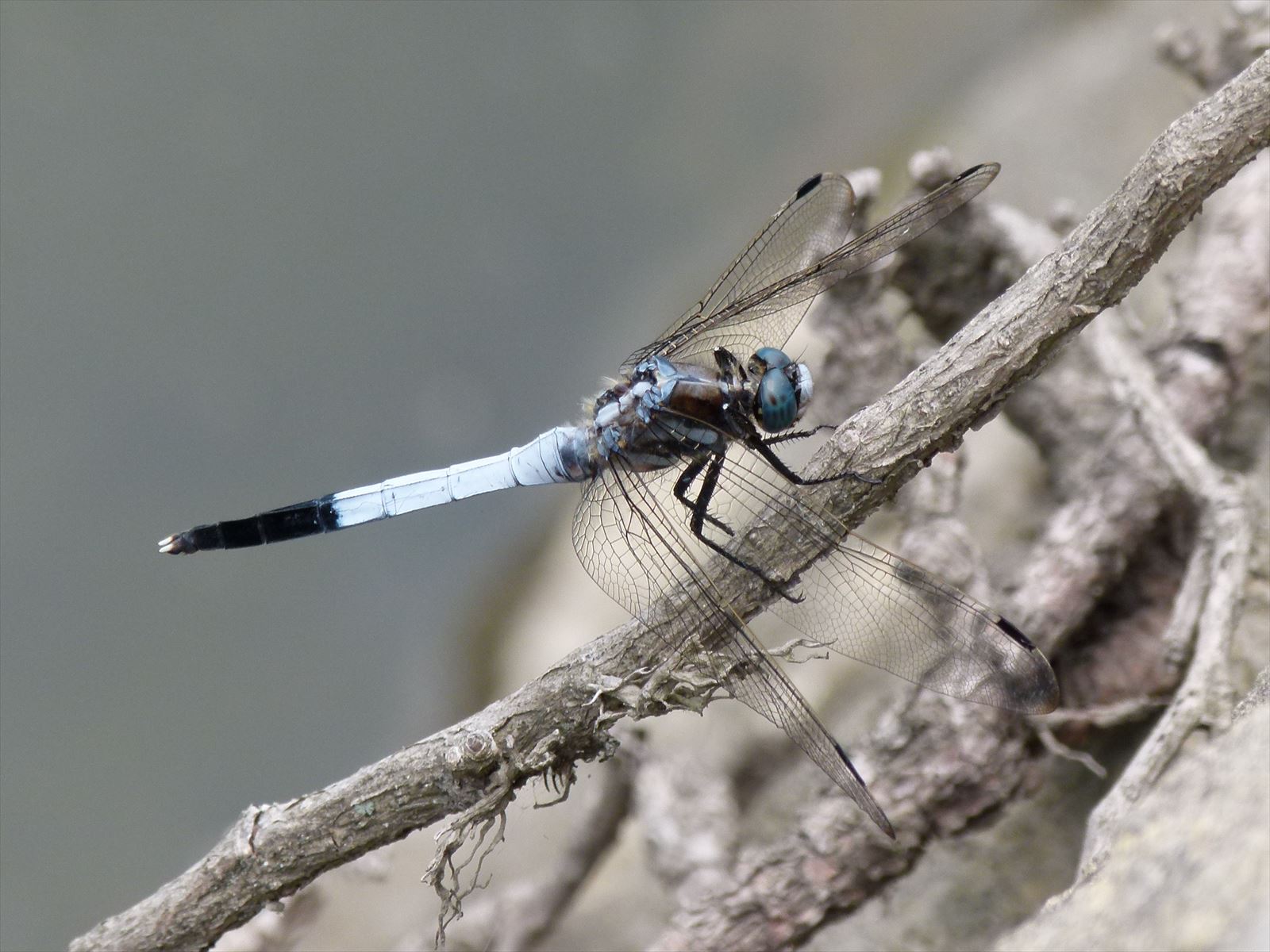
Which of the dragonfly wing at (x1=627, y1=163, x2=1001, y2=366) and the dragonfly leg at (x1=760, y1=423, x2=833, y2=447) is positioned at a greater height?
the dragonfly wing at (x1=627, y1=163, x2=1001, y2=366)

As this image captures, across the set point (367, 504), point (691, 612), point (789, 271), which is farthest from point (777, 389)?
point (367, 504)

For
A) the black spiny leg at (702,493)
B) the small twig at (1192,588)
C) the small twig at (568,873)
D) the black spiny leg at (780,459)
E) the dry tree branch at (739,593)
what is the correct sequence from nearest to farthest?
the dry tree branch at (739,593) < the black spiny leg at (780,459) < the small twig at (1192,588) < the black spiny leg at (702,493) < the small twig at (568,873)

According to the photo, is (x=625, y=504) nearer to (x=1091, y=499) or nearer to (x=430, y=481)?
(x=430, y=481)

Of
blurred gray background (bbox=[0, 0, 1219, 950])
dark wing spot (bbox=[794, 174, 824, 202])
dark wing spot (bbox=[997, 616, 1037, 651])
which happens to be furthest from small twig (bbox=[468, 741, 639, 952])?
dark wing spot (bbox=[794, 174, 824, 202])

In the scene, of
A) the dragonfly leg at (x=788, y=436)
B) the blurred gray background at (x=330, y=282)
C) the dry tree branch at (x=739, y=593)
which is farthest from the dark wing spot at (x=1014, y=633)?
the blurred gray background at (x=330, y=282)

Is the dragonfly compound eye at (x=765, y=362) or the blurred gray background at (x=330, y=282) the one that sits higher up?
the blurred gray background at (x=330, y=282)

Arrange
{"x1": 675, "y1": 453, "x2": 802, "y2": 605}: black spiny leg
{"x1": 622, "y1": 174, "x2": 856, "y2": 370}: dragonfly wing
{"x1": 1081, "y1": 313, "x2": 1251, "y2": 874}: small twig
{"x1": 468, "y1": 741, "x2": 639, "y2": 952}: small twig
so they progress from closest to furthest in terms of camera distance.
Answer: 1. {"x1": 1081, "y1": 313, "x2": 1251, "y2": 874}: small twig
2. {"x1": 675, "y1": 453, "x2": 802, "y2": 605}: black spiny leg
3. {"x1": 622, "y1": 174, "x2": 856, "y2": 370}: dragonfly wing
4. {"x1": 468, "y1": 741, "x2": 639, "y2": 952}: small twig

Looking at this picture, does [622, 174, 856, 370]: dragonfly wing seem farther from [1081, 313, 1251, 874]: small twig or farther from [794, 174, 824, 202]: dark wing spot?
[1081, 313, 1251, 874]: small twig

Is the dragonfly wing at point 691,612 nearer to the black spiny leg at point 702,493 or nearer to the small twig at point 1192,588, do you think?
the black spiny leg at point 702,493
